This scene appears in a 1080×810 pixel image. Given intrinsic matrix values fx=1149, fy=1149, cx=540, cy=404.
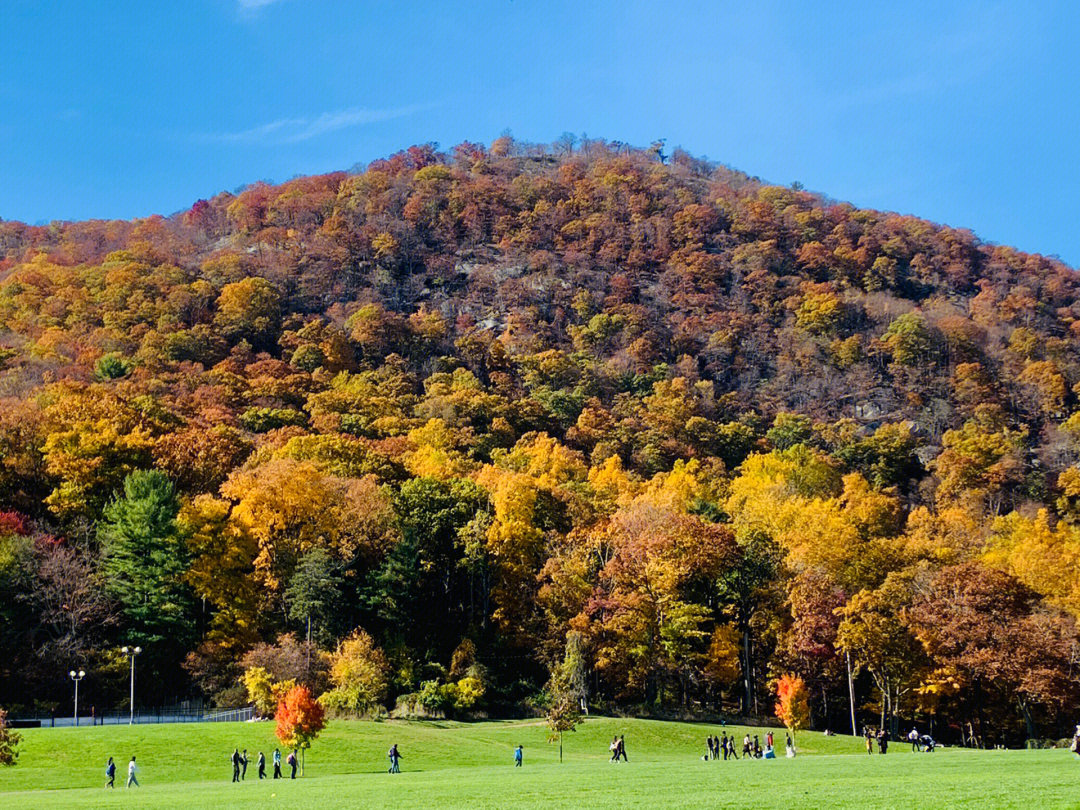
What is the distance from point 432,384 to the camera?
12612cm

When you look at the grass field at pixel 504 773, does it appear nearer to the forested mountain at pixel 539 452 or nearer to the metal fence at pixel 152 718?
the metal fence at pixel 152 718

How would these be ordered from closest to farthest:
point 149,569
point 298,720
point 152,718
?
point 298,720 < point 152,718 < point 149,569

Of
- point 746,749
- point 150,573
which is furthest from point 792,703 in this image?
point 150,573

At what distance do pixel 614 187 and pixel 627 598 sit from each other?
137958mm

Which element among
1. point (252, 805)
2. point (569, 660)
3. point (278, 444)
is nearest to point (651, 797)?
point (252, 805)

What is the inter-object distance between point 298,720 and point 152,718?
746 inches

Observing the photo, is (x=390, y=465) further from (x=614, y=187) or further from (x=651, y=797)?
(x=614, y=187)

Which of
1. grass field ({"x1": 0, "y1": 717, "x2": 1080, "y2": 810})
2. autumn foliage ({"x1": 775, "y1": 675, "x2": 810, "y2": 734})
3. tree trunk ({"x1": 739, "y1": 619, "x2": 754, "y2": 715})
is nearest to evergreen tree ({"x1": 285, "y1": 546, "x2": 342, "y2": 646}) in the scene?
grass field ({"x1": 0, "y1": 717, "x2": 1080, "y2": 810})

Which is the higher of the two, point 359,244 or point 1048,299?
point 359,244

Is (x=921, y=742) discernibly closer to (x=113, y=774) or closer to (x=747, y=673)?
(x=747, y=673)

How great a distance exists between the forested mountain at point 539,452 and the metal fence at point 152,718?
6.46ft

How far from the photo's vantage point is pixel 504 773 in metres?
36.2

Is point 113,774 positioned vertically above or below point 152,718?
below

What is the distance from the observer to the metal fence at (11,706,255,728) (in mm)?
53697
